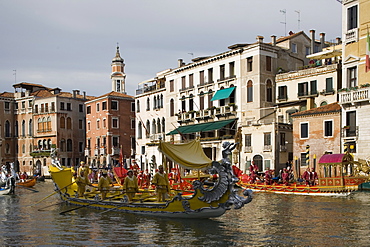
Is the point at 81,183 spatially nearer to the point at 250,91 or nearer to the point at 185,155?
the point at 185,155

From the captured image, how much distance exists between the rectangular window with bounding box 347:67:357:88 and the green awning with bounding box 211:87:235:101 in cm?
1140

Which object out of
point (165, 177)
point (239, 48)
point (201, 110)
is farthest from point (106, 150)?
point (165, 177)

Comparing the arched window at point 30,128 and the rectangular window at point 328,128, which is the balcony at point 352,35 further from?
the arched window at point 30,128

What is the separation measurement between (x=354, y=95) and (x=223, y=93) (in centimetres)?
1357

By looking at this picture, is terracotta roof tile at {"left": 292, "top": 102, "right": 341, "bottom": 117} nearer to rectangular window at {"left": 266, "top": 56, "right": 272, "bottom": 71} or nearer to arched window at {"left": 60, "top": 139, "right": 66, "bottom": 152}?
rectangular window at {"left": 266, "top": 56, "right": 272, "bottom": 71}

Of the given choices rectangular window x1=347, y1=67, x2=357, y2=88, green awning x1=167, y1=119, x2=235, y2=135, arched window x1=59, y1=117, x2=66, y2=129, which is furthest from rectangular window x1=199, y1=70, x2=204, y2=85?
arched window x1=59, y1=117, x2=66, y2=129

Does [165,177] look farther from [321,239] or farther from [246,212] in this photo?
[321,239]

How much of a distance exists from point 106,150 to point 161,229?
42.2 meters

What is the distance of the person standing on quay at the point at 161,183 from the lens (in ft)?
58.7

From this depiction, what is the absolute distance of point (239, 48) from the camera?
4116 centimetres

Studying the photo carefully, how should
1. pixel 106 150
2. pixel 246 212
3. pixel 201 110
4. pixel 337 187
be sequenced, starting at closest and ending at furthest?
pixel 246 212 → pixel 337 187 → pixel 201 110 → pixel 106 150

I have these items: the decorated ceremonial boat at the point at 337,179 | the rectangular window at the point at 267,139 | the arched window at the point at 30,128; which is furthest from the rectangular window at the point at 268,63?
the arched window at the point at 30,128

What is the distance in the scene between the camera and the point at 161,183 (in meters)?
17.9

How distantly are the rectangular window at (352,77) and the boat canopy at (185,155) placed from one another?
54.1ft
